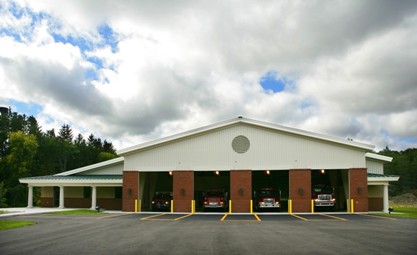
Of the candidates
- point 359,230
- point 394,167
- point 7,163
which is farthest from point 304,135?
point 394,167

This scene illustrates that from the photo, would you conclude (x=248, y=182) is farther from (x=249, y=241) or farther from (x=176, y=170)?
(x=249, y=241)

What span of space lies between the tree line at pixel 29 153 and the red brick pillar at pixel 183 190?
14683 millimetres

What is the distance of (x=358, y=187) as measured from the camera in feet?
102

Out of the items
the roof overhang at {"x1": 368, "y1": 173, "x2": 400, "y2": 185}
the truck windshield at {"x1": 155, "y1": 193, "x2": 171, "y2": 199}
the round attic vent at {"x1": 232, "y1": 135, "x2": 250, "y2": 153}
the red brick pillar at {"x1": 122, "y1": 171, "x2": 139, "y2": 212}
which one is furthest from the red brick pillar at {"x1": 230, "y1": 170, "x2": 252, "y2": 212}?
the roof overhang at {"x1": 368, "y1": 173, "x2": 400, "y2": 185}

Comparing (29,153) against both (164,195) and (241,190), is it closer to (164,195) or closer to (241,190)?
(164,195)

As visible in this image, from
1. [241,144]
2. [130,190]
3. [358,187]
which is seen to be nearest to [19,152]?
[130,190]

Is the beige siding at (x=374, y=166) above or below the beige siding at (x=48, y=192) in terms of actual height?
above

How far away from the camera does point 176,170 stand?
108 feet

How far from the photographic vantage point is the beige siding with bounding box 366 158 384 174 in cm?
3591

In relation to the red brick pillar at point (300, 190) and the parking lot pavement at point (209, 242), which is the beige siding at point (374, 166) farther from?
the parking lot pavement at point (209, 242)

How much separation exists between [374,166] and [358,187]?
602 centimetres

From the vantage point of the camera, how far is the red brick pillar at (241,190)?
3170 centimetres

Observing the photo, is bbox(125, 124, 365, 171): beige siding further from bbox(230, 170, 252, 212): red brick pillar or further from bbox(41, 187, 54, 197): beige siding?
bbox(41, 187, 54, 197): beige siding

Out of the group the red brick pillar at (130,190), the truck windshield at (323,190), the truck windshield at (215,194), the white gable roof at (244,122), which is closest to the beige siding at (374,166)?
the white gable roof at (244,122)
